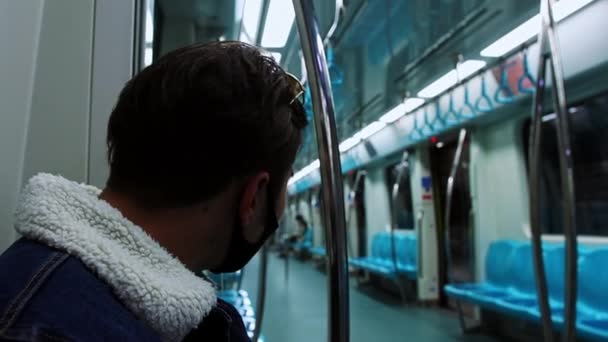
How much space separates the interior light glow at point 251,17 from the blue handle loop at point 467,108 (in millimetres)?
2527

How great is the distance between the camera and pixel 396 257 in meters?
6.87

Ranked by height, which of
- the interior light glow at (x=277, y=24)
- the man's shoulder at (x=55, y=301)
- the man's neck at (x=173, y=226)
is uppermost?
the interior light glow at (x=277, y=24)

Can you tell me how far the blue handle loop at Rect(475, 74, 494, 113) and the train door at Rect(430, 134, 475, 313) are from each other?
3.50 feet

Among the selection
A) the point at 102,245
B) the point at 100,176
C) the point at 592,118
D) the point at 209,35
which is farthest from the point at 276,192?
the point at 592,118

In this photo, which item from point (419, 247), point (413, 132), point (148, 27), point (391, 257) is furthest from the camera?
point (391, 257)

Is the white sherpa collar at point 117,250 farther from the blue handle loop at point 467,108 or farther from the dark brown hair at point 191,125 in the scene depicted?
the blue handle loop at point 467,108

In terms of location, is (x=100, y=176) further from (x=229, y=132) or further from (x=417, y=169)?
(x=417, y=169)

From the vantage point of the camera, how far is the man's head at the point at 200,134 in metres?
0.52

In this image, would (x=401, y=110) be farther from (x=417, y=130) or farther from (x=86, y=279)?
(x=86, y=279)

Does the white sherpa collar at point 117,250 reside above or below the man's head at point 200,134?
below

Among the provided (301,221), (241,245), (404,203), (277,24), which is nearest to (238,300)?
(277,24)

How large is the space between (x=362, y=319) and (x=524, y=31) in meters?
3.28

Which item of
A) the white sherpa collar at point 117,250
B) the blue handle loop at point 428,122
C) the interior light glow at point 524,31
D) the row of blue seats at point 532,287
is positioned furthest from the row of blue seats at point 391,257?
the white sherpa collar at point 117,250

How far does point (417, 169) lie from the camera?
6184 mm
